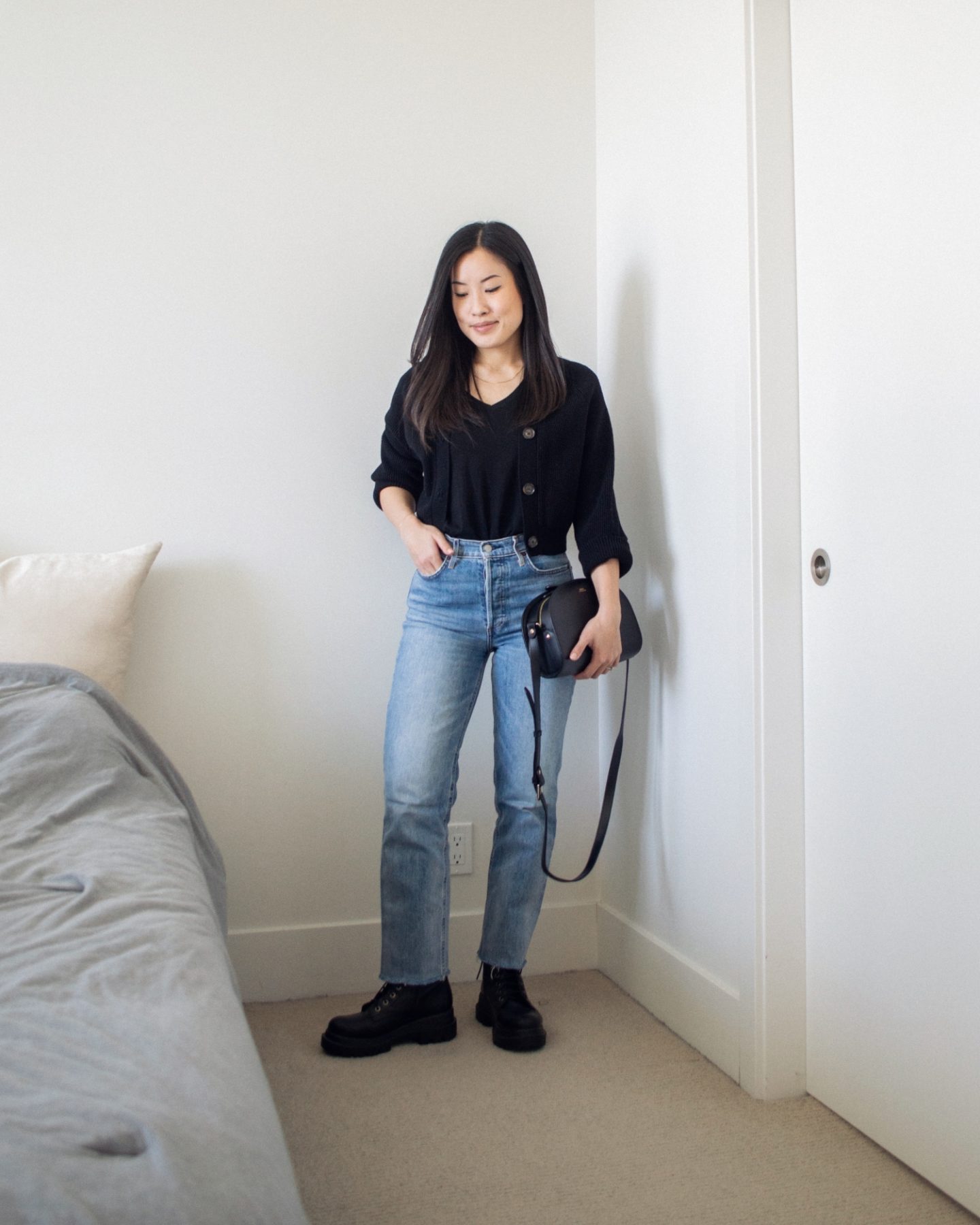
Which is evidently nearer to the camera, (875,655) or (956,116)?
(956,116)

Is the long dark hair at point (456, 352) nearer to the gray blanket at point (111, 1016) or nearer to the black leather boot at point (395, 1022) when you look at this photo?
the gray blanket at point (111, 1016)

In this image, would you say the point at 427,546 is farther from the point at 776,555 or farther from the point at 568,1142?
the point at 568,1142

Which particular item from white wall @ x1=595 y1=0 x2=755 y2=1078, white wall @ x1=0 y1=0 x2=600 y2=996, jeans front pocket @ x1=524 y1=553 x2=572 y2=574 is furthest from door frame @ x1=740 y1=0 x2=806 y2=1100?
jeans front pocket @ x1=524 y1=553 x2=572 y2=574

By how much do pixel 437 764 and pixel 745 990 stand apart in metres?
0.62

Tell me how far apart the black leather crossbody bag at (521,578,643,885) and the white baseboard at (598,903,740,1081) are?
0.25 m

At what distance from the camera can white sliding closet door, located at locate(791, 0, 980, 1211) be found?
1.21 meters

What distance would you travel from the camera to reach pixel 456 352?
182 centimetres

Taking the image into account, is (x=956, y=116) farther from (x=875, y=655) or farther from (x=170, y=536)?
(x=170, y=536)

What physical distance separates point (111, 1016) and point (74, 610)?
3.55ft

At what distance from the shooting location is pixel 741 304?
1.58 metres

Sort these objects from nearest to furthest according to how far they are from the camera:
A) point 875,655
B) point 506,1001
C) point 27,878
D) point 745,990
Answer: point 27,878 → point 875,655 → point 745,990 → point 506,1001

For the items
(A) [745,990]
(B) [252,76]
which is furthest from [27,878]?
(B) [252,76]

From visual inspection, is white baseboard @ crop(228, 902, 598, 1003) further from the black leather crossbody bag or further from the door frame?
A: the door frame

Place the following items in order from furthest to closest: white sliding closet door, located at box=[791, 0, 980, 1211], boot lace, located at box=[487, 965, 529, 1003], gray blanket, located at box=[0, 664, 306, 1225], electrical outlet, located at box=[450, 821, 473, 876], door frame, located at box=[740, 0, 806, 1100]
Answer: electrical outlet, located at box=[450, 821, 473, 876], boot lace, located at box=[487, 965, 529, 1003], door frame, located at box=[740, 0, 806, 1100], white sliding closet door, located at box=[791, 0, 980, 1211], gray blanket, located at box=[0, 664, 306, 1225]
